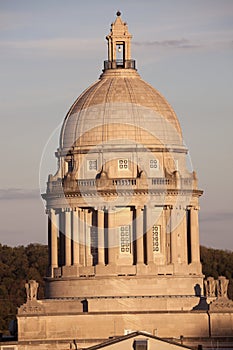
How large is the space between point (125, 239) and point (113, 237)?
3.29 feet

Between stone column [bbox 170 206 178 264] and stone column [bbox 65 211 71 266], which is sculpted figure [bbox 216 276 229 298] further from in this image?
stone column [bbox 65 211 71 266]

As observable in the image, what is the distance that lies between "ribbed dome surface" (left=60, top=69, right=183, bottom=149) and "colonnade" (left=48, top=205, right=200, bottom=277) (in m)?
4.53

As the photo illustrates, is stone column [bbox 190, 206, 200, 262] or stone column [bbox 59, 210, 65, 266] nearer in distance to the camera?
stone column [bbox 59, 210, 65, 266]

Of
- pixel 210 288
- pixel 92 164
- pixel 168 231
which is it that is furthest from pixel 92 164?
pixel 210 288

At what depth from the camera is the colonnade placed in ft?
452

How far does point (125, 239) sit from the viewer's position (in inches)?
5458

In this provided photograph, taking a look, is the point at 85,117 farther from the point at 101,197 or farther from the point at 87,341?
the point at 87,341

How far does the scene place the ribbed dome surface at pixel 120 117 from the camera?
138375 mm

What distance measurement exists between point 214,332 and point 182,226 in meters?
9.56

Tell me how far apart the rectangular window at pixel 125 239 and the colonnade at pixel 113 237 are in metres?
0.26

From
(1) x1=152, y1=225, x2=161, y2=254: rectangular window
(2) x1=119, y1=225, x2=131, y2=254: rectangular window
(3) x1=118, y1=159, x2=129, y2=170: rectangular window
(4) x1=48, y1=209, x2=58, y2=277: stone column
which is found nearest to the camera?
(2) x1=119, y1=225, x2=131, y2=254: rectangular window

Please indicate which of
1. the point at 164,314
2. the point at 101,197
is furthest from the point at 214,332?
the point at 101,197

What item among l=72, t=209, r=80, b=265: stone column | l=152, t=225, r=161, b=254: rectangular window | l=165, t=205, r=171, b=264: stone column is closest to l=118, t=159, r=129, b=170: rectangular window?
l=165, t=205, r=171, b=264: stone column

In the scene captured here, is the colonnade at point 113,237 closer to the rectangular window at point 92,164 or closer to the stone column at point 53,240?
the stone column at point 53,240
